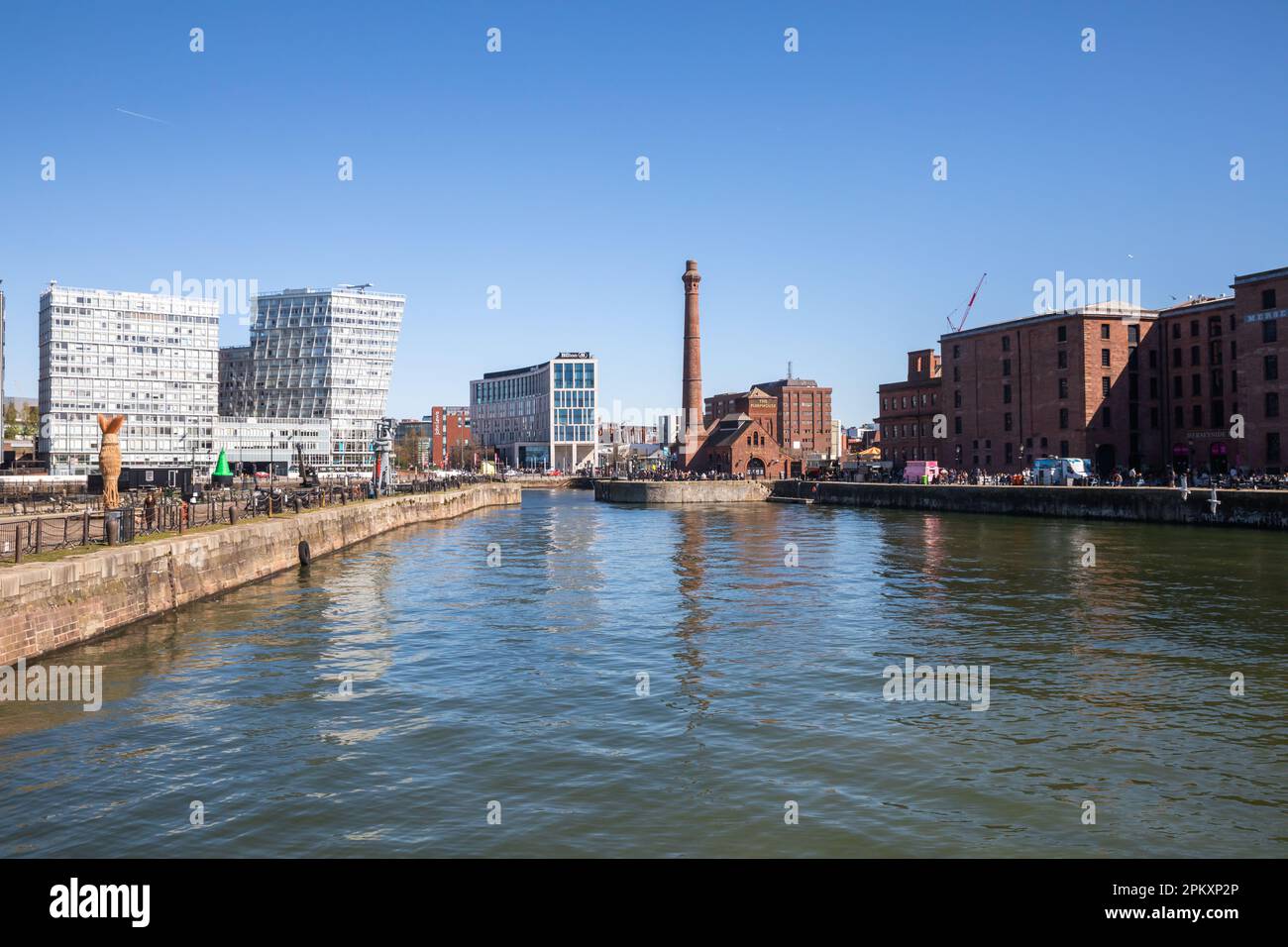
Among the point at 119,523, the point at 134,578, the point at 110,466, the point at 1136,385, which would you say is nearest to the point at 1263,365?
the point at 1136,385

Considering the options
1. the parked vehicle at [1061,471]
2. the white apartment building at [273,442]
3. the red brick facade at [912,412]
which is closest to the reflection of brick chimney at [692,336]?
the red brick facade at [912,412]

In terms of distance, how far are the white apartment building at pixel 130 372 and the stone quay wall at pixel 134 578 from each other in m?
129

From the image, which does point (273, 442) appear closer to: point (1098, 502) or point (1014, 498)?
point (1014, 498)

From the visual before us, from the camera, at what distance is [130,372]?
557 ft

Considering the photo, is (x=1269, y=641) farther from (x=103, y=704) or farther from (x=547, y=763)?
(x=103, y=704)

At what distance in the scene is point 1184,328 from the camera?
90562 millimetres

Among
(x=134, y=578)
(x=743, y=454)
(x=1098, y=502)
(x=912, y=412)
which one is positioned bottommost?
(x=134, y=578)

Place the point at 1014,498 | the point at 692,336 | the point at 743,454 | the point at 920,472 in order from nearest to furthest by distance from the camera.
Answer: the point at 1014,498 → the point at 920,472 → the point at 692,336 → the point at 743,454

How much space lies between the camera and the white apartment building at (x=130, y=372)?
162m

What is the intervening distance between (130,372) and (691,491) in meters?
108

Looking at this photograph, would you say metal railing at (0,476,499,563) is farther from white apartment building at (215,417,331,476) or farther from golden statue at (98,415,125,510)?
white apartment building at (215,417,331,476)

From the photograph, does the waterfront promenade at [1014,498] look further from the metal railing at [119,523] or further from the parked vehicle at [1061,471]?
the metal railing at [119,523]

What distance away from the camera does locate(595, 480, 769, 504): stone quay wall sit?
127 meters
